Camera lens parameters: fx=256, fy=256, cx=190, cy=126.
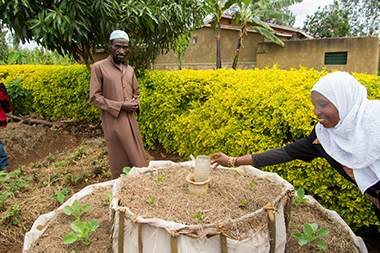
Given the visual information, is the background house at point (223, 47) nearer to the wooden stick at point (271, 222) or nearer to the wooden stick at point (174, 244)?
the wooden stick at point (271, 222)

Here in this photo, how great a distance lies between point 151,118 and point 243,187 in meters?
3.35

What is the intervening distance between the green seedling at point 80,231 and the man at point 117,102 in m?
1.52

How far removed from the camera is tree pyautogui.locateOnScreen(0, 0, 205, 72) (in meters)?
4.22

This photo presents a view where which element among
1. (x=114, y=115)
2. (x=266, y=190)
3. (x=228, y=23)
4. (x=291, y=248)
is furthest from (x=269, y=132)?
(x=228, y=23)

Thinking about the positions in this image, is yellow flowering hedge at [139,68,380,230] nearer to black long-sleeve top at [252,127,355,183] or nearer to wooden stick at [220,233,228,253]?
black long-sleeve top at [252,127,355,183]

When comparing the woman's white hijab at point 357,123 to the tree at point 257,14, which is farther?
the tree at point 257,14

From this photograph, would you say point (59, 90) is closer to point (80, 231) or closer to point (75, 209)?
point (75, 209)

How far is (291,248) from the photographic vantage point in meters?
1.95

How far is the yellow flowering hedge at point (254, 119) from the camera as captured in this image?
2.51 m

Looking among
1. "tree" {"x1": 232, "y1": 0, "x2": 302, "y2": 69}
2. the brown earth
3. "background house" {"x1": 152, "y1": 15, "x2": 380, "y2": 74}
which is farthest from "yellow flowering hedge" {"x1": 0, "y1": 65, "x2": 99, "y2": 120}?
"tree" {"x1": 232, "y1": 0, "x2": 302, "y2": 69}

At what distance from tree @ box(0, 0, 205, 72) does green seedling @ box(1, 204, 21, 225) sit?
2679 millimetres

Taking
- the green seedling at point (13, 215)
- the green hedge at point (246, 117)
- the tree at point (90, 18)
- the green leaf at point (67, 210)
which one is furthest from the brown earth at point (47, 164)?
the tree at point (90, 18)

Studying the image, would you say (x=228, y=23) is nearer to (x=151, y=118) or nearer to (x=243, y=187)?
(x=151, y=118)

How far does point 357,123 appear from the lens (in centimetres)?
148
